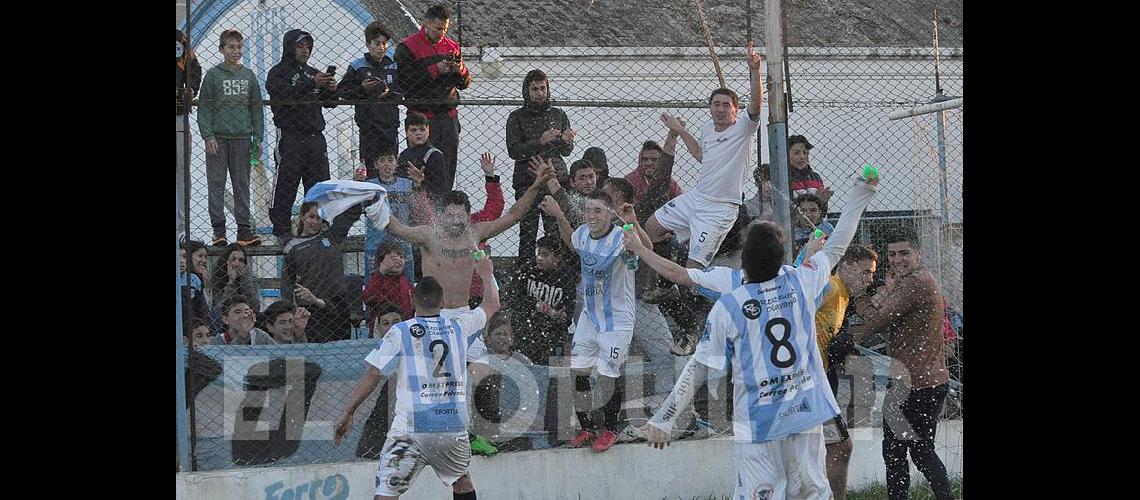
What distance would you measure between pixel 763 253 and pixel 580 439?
217 centimetres

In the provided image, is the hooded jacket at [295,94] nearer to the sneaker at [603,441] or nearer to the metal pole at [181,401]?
the metal pole at [181,401]

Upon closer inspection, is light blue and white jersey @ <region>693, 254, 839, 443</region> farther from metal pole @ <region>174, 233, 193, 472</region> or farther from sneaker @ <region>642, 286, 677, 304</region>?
metal pole @ <region>174, 233, 193, 472</region>

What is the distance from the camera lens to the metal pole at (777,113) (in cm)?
770

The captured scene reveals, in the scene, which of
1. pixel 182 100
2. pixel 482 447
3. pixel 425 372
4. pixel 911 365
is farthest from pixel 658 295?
pixel 182 100

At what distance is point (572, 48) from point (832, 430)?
22.6 ft

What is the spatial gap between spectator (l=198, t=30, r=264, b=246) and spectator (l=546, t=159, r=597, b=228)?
2.15 m

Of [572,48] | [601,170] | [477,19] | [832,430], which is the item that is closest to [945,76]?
[572,48]

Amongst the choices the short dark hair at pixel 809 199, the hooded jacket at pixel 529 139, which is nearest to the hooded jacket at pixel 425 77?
the hooded jacket at pixel 529 139

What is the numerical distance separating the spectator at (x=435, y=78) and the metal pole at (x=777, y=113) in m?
2.19

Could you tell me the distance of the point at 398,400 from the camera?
7.00 meters

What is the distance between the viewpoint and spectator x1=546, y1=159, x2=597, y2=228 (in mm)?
8469

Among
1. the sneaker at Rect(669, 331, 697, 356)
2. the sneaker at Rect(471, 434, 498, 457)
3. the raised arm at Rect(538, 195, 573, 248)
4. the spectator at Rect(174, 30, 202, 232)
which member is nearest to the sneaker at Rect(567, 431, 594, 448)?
the sneaker at Rect(471, 434, 498, 457)

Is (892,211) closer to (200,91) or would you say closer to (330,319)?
(330,319)

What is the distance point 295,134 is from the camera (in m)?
8.26
